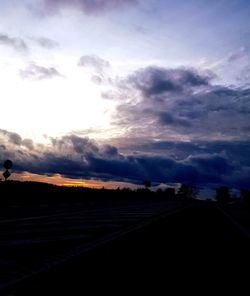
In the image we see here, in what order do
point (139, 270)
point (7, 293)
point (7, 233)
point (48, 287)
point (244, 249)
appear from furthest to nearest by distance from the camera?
1. point (7, 233)
2. point (244, 249)
3. point (139, 270)
4. point (48, 287)
5. point (7, 293)

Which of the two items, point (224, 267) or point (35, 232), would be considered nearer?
point (224, 267)

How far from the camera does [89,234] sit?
14.9 m

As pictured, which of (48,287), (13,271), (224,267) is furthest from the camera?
(224,267)

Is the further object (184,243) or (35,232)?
(35,232)

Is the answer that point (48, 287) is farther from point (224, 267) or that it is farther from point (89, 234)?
point (89, 234)

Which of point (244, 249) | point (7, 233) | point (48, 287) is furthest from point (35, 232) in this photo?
point (48, 287)

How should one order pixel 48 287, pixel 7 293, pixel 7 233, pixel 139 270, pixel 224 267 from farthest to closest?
pixel 7 233 < pixel 224 267 < pixel 139 270 < pixel 48 287 < pixel 7 293

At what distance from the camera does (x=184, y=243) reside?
44.7ft

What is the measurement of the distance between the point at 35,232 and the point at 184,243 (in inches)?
190

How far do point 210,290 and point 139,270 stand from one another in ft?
6.07

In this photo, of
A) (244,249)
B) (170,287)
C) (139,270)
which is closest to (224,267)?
(139,270)

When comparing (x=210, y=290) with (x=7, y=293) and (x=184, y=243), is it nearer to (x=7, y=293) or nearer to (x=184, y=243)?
(x=7, y=293)

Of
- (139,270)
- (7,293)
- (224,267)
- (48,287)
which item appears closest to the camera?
(7,293)

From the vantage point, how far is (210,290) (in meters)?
7.11
